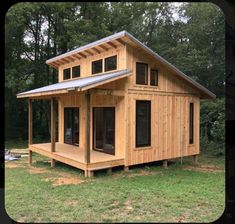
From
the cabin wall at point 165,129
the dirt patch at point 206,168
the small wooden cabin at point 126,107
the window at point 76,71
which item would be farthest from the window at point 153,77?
the window at point 76,71

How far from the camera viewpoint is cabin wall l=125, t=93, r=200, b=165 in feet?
24.9

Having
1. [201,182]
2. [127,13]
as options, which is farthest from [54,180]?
[127,13]

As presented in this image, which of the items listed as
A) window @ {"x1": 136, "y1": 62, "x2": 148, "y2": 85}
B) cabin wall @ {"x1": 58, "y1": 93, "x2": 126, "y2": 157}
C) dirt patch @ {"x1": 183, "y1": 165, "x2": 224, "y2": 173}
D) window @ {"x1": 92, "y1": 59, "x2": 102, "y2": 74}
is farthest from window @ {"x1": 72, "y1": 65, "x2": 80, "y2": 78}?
dirt patch @ {"x1": 183, "y1": 165, "x2": 224, "y2": 173}

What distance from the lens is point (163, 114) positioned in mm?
8422

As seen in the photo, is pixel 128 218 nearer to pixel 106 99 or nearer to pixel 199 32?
pixel 106 99

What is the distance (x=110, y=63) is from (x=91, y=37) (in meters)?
7.66

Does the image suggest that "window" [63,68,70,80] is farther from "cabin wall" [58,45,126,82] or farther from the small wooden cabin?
the small wooden cabin

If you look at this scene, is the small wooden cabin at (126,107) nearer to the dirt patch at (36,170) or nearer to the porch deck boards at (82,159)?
the porch deck boards at (82,159)

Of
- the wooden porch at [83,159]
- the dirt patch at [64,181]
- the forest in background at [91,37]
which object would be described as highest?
the forest in background at [91,37]

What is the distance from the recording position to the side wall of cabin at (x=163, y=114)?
24.9ft

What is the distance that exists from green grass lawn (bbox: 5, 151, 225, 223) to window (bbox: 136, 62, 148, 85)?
2521 millimetres

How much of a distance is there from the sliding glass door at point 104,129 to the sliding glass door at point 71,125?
127 centimetres

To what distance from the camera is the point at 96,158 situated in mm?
7234

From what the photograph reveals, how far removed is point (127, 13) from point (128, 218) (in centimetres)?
1507
